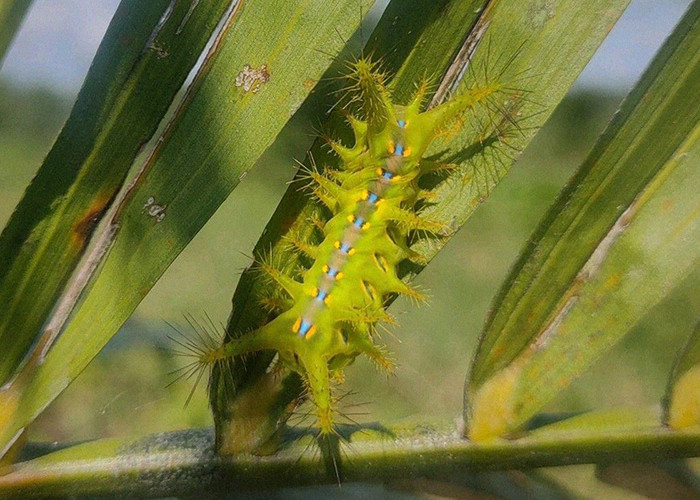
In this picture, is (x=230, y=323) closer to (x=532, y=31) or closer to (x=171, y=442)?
(x=171, y=442)

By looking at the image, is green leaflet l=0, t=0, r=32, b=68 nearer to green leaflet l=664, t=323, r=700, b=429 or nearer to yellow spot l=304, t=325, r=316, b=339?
yellow spot l=304, t=325, r=316, b=339

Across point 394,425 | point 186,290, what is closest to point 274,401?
point 394,425

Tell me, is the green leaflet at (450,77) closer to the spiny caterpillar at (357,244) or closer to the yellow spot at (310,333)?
the spiny caterpillar at (357,244)

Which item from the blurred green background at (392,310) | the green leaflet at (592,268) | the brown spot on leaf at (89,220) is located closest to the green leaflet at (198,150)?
the brown spot on leaf at (89,220)

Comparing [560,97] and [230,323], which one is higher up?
[560,97]

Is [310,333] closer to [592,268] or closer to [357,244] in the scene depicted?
[357,244]

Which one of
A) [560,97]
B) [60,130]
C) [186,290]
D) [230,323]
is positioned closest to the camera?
[60,130]

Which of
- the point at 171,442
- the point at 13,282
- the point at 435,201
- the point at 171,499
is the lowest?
the point at 171,499
